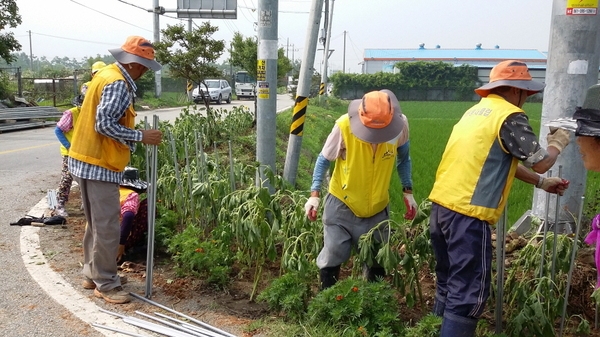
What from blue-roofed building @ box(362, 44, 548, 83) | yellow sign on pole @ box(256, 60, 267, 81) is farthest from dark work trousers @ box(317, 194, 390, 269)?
blue-roofed building @ box(362, 44, 548, 83)

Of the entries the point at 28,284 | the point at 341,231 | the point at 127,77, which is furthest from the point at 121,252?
the point at 341,231

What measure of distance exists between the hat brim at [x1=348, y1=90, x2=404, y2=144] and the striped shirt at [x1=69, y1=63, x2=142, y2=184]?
1501 mm

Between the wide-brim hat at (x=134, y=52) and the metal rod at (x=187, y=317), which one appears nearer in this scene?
the metal rod at (x=187, y=317)

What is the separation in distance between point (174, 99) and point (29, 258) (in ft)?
94.5

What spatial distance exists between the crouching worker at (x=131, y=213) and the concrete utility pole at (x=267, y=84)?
3.70 ft

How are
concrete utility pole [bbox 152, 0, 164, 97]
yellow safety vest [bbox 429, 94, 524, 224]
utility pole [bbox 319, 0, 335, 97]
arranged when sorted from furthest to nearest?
concrete utility pole [bbox 152, 0, 164, 97], utility pole [bbox 319, 0, 335, 97], yellow safety vest [bbox 429, 94, 524, 224]

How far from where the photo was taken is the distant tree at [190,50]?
11.2 metres

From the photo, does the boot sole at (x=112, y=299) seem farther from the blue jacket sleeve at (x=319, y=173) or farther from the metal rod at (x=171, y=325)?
the blue jacket sleeve at (x=319, y=173)

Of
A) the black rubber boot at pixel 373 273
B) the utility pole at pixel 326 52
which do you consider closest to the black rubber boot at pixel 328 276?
the black rubber boot at pixel 373 273

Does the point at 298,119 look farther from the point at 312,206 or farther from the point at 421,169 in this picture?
the point at 421,169

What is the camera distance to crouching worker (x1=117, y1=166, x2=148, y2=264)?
4.70 m

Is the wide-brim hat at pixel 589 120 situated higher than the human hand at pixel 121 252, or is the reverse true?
the wide-brim hat at pixel 589 120

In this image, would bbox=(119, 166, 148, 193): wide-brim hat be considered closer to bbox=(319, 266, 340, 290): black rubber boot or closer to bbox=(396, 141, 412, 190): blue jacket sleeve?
bbox=(319, 266, 340, 290): black rubber boot

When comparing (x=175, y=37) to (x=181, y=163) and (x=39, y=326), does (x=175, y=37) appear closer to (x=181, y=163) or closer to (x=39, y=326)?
(x=181, y=163)
